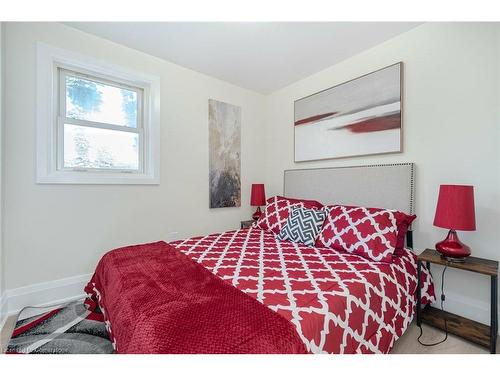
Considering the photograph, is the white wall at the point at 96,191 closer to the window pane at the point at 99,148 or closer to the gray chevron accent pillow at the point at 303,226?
the window pane at the point at 99,148

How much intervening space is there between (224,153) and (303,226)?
1542mm

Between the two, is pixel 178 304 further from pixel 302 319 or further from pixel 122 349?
pixel 302 319

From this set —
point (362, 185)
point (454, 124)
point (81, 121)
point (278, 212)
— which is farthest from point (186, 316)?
point (454, 124)

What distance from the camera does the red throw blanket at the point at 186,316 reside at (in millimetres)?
836

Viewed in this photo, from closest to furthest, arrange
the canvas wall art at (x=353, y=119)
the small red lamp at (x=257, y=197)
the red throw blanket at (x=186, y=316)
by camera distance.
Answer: the red throw blanket at (x=186, y=316) < the canvas wall art at (x=353, y=119) < the small red lamp at (x=257, y=197)

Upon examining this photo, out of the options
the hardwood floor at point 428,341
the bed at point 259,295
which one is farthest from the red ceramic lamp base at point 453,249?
the hardwood floor at point 428,341

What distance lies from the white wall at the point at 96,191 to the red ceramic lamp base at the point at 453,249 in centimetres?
226

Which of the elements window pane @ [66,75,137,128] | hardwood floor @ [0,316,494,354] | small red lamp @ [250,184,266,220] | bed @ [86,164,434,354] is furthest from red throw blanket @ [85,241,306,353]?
small red lamp @ [250,184,266,220]

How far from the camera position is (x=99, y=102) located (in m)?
2.37

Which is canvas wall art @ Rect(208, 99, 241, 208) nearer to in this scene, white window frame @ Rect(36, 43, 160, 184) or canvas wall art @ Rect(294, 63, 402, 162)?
white window frame @ Rect(36, 43, 160, 184)

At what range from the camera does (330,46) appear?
233 cm
